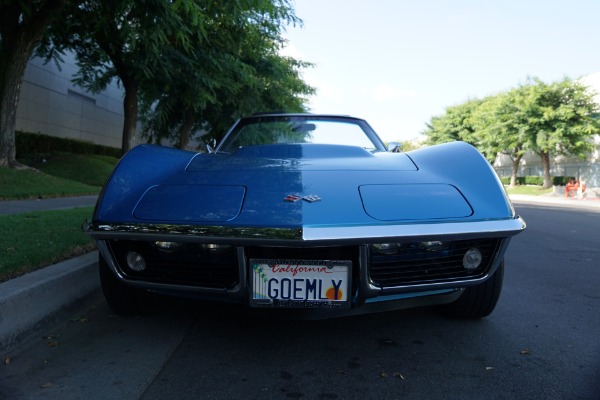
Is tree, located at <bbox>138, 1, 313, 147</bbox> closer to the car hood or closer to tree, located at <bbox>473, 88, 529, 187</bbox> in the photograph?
the car hood

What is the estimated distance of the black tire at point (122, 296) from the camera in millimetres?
2365

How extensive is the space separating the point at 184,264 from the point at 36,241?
2.09 metres

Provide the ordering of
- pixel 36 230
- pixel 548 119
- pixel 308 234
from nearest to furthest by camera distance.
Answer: pixel 308 234
pixel 36 230
pixel 548 119

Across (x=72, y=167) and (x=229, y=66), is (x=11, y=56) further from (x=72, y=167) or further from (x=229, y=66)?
(x=72, y=167)

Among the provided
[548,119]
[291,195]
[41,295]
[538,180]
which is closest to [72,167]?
[41,295]

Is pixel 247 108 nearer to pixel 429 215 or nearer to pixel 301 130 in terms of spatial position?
pixel 301 130

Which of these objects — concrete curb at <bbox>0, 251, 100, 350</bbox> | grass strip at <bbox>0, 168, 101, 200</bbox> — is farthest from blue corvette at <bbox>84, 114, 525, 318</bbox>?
grass strip at <bbox>0, 168, 101, 200</bbox>

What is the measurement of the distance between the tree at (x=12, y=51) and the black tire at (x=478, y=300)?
952cm

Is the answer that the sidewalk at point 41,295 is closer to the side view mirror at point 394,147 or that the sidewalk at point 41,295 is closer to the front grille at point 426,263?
the front grille at point 426,263

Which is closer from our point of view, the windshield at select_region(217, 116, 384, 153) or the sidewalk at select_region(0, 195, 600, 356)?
the sidewalk at select_region(0, 195, 600, 356)

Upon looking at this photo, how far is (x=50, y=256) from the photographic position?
304cm

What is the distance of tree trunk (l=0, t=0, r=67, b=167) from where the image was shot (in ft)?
30.1

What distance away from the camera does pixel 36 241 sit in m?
3.49

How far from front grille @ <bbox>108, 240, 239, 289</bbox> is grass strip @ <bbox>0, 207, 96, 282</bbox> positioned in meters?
0.92
